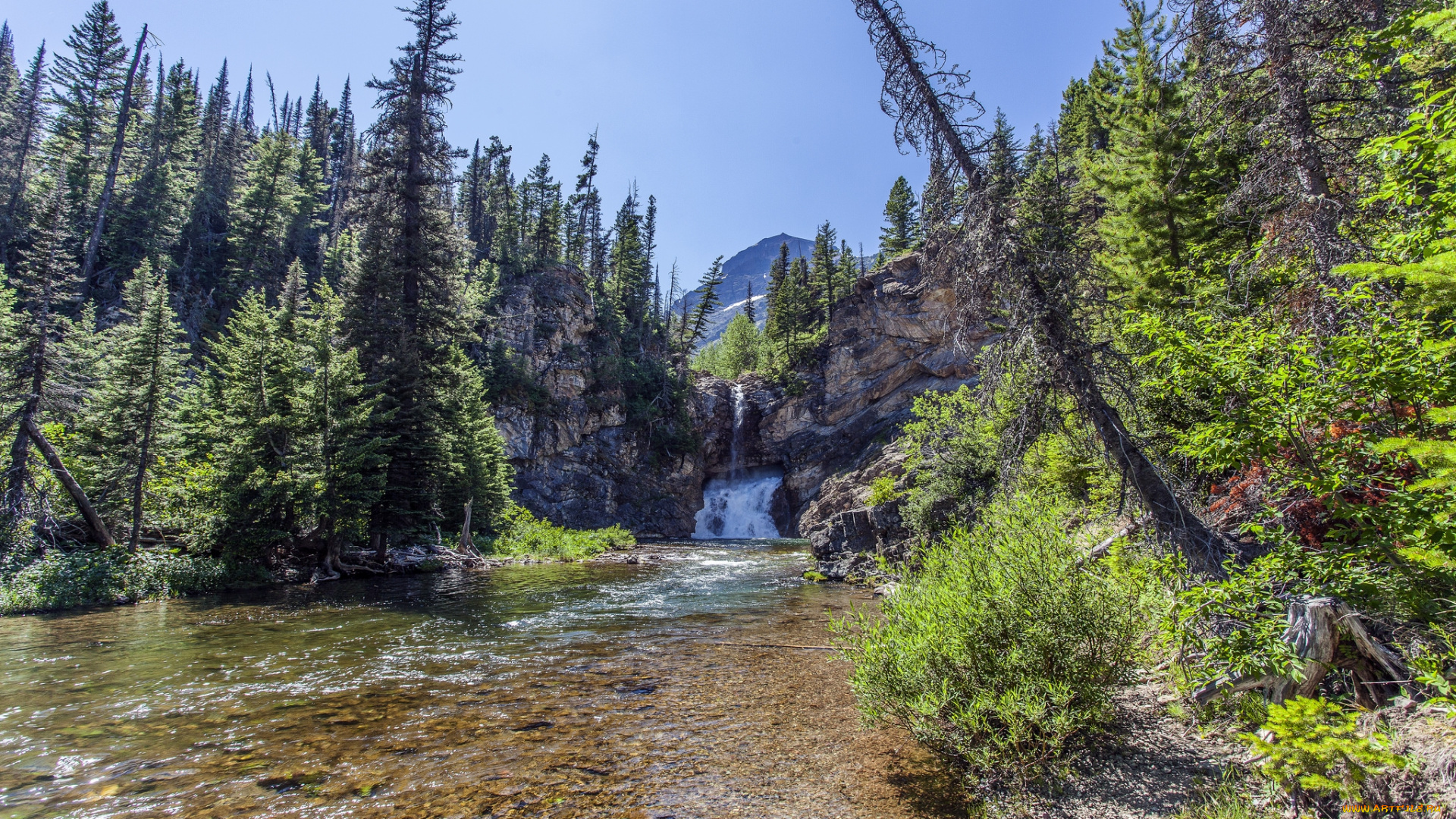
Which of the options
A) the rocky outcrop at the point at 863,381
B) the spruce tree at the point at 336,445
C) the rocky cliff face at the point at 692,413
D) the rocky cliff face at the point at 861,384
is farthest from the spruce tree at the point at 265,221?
the rocky outcrop at the point at 863,381

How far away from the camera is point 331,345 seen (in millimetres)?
17703

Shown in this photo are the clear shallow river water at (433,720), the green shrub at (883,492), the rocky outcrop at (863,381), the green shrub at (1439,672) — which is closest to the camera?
the green shrub at (1439,672)

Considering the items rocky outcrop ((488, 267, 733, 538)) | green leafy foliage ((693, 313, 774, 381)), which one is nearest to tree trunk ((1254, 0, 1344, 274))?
rocky outcrop ((488, 267, 733, 538))

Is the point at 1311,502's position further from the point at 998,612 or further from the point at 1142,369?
the point at 998,612

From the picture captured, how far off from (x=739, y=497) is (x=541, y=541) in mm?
28580

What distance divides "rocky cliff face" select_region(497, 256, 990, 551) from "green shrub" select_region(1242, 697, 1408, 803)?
124 feet

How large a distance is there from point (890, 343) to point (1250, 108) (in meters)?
37.8

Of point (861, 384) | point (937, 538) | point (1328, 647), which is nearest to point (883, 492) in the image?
point (937, 538)

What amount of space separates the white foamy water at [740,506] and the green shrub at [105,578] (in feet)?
117

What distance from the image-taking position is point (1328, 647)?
3.72 metres

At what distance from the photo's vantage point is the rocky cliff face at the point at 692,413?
4306cm

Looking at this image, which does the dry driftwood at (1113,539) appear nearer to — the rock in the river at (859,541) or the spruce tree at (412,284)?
the rock in the river at (859,541)

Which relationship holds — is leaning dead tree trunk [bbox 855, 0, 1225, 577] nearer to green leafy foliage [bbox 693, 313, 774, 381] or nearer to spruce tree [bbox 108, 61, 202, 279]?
spruce tree [bbox 108, 61, 202, 279]

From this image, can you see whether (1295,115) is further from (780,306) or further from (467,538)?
(780,306)
